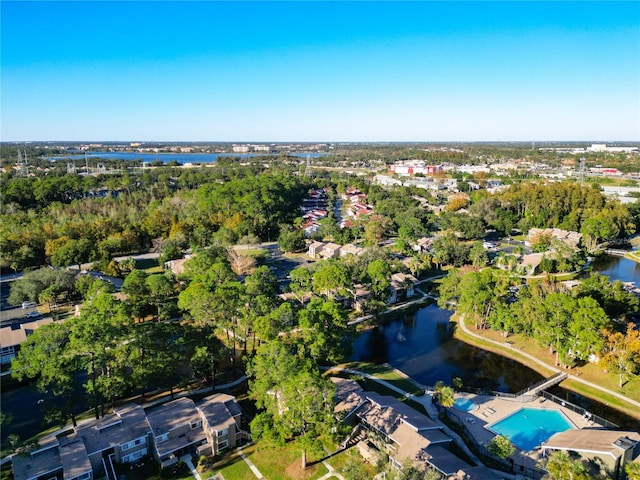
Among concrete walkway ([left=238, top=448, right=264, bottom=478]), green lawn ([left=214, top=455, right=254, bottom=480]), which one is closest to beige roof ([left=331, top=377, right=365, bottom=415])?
concrete walkway ([left=238, top=448, right=264, bottom=478])

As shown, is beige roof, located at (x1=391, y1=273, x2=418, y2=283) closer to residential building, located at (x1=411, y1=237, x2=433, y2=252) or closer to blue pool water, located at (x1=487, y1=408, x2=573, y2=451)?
residential building, located at (x1=411, y1=237, x2=433, y2=252)

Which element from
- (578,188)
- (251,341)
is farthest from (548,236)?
(251,341)

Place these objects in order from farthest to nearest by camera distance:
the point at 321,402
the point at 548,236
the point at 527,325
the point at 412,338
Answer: the point at 548,236, the point at 412,338, the point at 527,325, the point at 321,402

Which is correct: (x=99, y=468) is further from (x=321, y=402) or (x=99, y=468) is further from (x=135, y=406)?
(x=321, y=402)

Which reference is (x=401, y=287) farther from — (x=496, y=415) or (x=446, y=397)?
(x=496, y=415)

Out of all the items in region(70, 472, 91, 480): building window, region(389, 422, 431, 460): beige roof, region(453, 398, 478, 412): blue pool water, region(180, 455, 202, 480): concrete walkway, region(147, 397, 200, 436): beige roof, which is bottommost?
region(453, 398, 478, 412): blue pool water

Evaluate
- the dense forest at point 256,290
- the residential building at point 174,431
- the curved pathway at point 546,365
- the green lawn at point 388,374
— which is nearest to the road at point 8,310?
the dense forest at point 256,290
